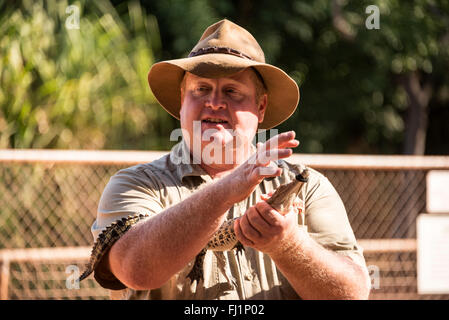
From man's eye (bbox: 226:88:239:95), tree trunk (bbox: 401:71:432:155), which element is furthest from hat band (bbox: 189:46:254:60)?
tree trunk (bbox: 401:71:432:155)

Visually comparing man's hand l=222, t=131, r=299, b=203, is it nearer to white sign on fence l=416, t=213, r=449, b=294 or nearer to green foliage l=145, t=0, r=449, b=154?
white sign on fence l=416, t=213, r=449, b=294

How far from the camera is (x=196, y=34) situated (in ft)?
23.6

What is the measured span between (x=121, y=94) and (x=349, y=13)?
3.52 meters

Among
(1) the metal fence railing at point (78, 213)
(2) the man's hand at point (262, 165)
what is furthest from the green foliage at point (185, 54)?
(2) the man's hand at point (262, 165)

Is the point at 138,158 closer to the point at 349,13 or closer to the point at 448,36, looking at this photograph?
the point at 349,13

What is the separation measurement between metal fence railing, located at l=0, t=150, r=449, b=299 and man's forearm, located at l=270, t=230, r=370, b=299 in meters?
2.51

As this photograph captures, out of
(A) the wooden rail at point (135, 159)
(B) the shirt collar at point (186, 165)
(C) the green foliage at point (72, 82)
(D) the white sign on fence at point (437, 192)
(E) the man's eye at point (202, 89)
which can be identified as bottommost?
(B) the shirt collar at point (186, 165)

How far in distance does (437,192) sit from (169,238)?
3.63 meters

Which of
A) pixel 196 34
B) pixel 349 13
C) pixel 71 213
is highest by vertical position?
pixel 349 13

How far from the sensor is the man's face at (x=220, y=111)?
216cm

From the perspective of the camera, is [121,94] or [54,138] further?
[121,94]

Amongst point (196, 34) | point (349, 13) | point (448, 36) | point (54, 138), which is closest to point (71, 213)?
point (54, 138)

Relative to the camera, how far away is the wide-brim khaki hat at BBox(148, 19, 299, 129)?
219 cm

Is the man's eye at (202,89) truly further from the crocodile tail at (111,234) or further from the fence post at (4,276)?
the fence post at (4,276)
